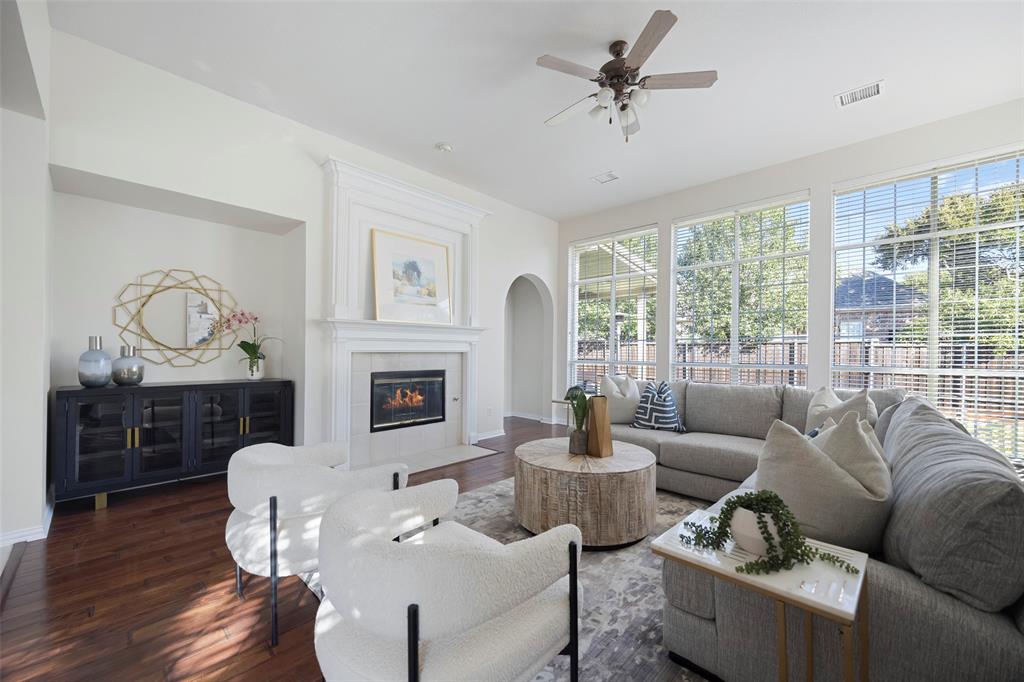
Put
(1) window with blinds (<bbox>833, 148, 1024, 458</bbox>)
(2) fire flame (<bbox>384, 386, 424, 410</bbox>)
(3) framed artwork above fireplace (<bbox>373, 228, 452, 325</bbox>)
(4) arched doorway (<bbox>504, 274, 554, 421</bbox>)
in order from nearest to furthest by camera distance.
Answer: (1) window with blinds (<bbox>833, 148, 1024, 458</bbox>) → (3) framed artwork above fireplace (<bbox>373, 228, 452, 325</bbox>) → (2) fire flame (<bbox>384, 386, 424, 410</bbox>) → (4) arched doorway (<bbox>504, 274, 554, 421</bbox>)

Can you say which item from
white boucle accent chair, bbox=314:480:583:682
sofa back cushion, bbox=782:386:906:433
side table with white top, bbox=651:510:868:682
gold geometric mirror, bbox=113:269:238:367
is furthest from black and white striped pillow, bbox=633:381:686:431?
gold geometric mirror, bbox=113:269:238:367

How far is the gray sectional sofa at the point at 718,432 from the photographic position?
10.6 feet

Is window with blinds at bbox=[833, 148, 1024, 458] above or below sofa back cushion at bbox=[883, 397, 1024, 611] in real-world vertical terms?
above

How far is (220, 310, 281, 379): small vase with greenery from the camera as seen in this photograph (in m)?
4.07

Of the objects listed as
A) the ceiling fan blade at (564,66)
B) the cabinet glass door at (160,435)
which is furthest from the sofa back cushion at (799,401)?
the cabinet glass door at (160,435)

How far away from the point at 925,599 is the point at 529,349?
6370 millimetres

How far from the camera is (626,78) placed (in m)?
2.85

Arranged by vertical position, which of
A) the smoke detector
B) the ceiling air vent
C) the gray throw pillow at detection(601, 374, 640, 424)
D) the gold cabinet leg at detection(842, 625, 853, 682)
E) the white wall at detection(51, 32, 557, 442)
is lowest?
the gold cabinet leg at detection(842, 625, 853, 682)

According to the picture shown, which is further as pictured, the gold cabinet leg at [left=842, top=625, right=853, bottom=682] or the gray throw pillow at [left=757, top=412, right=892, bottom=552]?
the gray throw pillow at [left=757, top=412, right=892, bottom=552]

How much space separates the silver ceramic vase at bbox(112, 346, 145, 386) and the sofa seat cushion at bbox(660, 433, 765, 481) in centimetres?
429

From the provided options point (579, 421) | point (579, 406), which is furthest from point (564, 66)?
point (579, 421)

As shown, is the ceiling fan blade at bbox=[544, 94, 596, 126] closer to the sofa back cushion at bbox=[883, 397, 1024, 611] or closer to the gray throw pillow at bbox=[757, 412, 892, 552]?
the gray throw pillow at bbox=[757, 412, 892, 552]

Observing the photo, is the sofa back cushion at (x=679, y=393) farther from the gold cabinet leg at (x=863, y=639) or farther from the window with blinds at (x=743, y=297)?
the gold cabinet leg at (x=863, y=639)

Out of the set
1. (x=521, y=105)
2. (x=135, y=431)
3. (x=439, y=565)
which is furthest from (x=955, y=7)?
(x=135, y=431)
